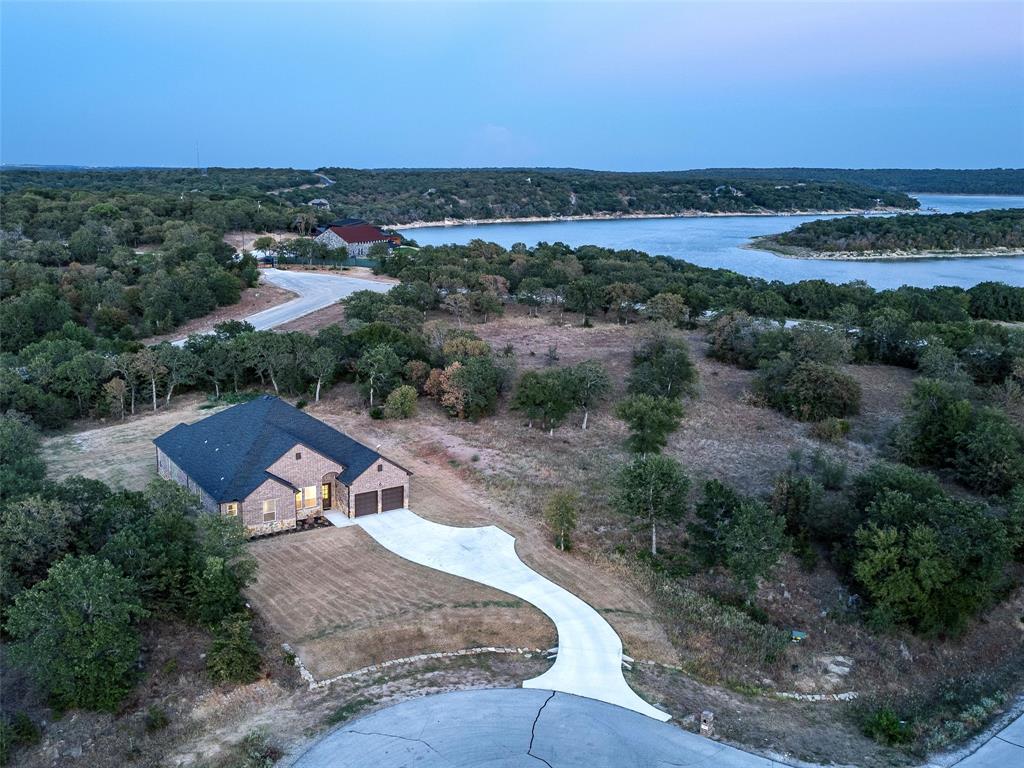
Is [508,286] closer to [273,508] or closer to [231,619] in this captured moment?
[273,508]

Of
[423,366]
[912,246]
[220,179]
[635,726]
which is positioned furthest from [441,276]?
[220,179]

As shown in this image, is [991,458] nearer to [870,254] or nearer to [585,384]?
[585,384]

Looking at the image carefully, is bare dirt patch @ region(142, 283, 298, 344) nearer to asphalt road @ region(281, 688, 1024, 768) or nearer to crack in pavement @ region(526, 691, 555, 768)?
asphalt road @ region(281, 688, 1024, 768)

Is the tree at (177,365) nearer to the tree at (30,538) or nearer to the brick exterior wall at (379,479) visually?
the brick exterior wall at (379,479)

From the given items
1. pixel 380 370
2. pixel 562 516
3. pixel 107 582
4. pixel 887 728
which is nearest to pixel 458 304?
pixel 380 370

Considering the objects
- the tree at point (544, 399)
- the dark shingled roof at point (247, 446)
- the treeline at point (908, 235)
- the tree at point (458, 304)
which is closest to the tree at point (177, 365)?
the dark shingled roof at point (247, 446)

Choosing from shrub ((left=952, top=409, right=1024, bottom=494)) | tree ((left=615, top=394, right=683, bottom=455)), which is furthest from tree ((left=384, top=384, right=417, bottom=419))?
shrub ((left=952, top=409, right=1024, bottom=494))

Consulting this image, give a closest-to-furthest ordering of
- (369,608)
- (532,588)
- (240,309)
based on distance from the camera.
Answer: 1. (369,608)
2. (532,588)
3. (240,309)
